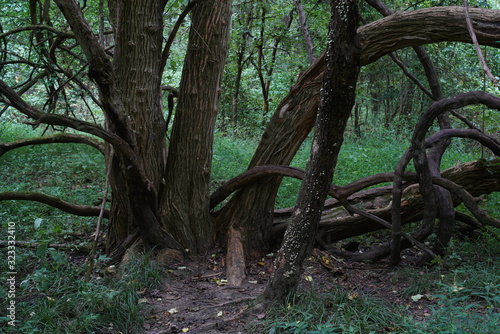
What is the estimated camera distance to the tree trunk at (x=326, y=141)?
2672 millimetres

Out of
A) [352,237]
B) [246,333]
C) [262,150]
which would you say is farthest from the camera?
[352,237]

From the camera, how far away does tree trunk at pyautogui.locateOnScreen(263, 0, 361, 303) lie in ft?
8.77

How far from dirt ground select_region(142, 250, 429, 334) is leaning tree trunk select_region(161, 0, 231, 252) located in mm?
494

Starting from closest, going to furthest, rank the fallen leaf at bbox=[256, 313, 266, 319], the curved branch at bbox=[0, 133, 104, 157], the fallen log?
1. the fallen leaf at bbox=[256, 313, 266, 319]
2. the curved branch at bbox=[0, 133, 104, 157]
3. the fallen log

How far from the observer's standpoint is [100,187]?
A: 6.34m

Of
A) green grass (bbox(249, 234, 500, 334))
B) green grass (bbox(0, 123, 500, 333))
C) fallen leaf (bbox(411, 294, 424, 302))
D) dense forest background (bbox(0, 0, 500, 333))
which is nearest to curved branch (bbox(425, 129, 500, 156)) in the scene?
dense forest background (bbox(0, 0, 500, 333))

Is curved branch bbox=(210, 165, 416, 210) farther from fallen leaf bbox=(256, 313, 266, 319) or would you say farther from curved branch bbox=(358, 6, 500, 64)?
fallen leaf bbox=(256, 313, 266, 319)

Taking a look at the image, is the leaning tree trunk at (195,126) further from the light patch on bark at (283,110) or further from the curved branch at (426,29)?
the curved branch at (426,29)

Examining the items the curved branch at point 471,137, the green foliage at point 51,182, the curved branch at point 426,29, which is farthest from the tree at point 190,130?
the green foliage at point 51,182

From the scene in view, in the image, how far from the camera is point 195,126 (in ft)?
14.8

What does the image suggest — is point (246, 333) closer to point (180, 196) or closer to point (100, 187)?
point (180, 196)

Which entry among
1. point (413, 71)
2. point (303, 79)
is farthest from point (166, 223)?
point (413, 71)

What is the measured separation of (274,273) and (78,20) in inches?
92.7

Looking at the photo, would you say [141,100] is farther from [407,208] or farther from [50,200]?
[407,208]
